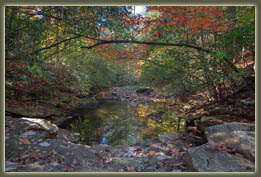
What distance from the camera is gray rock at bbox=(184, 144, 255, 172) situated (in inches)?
63.0

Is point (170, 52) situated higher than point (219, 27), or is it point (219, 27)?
point (219, 27)

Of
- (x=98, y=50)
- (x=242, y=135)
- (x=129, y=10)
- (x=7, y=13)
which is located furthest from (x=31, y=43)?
(x=98, y=50)

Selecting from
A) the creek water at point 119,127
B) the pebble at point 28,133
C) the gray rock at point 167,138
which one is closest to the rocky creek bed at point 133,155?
the pebble at point 28,133

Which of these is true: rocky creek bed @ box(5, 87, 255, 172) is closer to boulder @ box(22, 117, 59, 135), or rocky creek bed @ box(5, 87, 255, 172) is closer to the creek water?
boulder @ box(22, 117, 59, 135)

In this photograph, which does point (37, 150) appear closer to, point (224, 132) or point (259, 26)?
point (224, 132)

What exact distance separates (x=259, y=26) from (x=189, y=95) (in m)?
5.00

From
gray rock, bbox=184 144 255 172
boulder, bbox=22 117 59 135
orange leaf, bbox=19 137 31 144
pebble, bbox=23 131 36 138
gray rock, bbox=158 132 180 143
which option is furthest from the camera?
gray rock, bbox=158 132 180 143

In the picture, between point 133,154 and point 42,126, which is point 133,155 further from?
point 42,126

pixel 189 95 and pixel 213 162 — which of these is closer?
pixel 213 162

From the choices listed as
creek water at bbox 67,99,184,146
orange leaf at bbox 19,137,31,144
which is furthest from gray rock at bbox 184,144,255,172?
orange leaf at bbox 19,137,31,144

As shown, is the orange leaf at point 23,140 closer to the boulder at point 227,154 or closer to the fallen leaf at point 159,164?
the fallen leaf at point 159,164

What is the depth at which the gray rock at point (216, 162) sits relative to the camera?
1.60m

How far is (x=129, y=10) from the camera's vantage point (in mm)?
3223

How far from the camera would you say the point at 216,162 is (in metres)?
1.68
